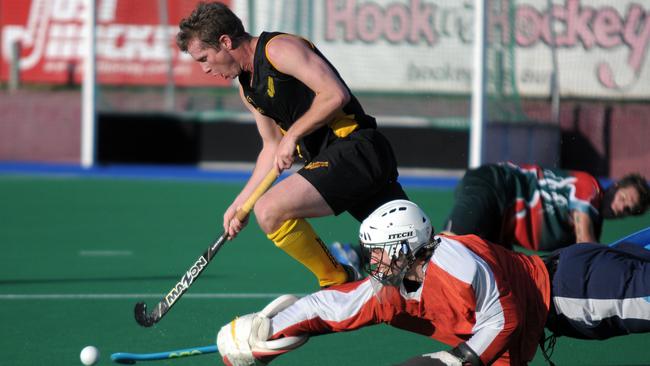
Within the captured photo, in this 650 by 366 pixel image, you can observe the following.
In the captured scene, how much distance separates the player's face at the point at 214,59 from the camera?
159 inches

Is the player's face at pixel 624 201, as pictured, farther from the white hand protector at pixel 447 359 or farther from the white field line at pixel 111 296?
the white hand protector at pixel 447 359

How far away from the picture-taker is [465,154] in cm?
1008

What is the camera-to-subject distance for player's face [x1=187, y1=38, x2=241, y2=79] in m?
4.03

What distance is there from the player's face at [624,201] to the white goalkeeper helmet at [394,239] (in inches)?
74.7

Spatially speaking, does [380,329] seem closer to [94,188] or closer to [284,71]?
[284,71]

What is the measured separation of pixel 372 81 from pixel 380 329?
574 centimetres

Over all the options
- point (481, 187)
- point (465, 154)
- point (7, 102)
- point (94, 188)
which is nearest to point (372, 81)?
point (465, 154)

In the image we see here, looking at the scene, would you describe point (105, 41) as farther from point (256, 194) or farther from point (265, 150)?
point (256, 194)

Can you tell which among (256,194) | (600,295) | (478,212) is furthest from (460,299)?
(478,212)

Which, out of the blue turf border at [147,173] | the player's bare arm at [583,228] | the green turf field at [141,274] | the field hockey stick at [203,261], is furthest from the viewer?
the blue turf border at [147,173]

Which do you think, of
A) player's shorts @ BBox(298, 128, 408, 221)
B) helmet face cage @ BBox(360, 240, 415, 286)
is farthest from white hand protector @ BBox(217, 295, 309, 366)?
player's shorts @ BBox(298, 128, 408, 221)

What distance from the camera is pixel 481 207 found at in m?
5.24

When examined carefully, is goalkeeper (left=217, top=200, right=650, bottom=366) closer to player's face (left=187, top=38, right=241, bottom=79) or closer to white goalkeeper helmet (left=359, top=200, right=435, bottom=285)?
white goalkeeper helmet (left=359, top=200, right=435, bottom=285)

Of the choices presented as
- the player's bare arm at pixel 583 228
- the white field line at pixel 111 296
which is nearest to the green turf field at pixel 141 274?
the white field line at pixel 111 296
